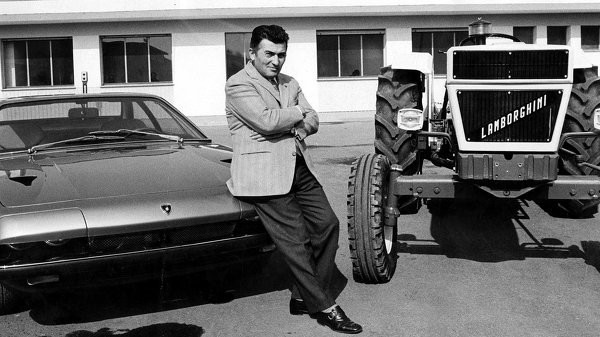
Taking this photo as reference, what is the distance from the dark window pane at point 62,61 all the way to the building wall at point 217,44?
0.33m

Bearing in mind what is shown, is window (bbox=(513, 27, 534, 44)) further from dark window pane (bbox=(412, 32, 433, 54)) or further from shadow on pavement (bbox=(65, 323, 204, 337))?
shadow on pavement (bbox=(65, 323, 204, 337))

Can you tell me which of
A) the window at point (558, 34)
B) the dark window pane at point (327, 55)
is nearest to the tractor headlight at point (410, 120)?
the dark window pane at point (327, 55)

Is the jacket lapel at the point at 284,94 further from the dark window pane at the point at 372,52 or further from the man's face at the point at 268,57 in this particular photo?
the dark window pane at the point at 372,52

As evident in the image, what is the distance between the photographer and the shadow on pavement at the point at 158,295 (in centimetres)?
448

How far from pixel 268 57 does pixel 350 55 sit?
18572 mm

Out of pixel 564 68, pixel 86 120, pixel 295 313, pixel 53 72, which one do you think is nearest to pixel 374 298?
pixel 295 313

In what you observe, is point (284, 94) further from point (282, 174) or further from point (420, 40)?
point (420, 40)

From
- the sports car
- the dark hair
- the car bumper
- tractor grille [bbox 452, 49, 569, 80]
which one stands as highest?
the dark hair

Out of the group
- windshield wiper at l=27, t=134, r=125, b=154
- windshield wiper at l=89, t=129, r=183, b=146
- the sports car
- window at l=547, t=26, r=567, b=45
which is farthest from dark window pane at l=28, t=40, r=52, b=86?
windshield wiper at l=27, t=134, r=125, b=154

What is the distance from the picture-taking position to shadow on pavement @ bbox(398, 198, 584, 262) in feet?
18.7

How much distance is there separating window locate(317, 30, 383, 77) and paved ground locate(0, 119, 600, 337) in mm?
16381

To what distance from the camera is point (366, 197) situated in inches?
189

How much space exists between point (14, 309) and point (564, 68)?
12.7 feet

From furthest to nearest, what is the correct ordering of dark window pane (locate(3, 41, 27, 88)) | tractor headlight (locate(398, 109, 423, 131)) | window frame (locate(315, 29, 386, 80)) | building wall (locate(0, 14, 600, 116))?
window frame (locate(315, 29, 386, 80)) → dark window pane (locate(3, 41, 27, 88)) → building wall (locate(0, 14, 600, 116)) → tractor headlight (locate(398, 109, 423, 131))
